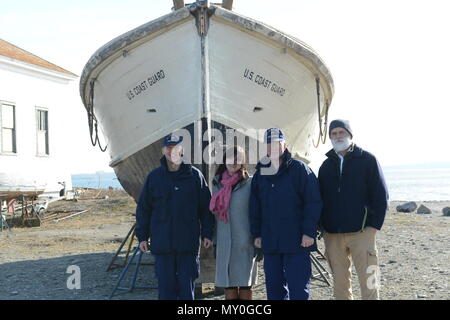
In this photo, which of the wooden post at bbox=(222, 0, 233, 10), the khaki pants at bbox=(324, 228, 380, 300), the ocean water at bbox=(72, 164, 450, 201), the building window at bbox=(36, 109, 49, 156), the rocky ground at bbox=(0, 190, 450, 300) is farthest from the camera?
the ocean water at bbox=(72, 164, 450, 201)

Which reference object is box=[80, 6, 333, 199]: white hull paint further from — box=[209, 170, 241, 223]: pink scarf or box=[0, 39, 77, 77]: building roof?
box=[0, 39, 77, 77]: building roof

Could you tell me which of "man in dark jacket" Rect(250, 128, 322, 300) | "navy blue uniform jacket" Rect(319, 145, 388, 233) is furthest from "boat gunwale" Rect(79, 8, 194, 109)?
"navy blue uniform jacket" Rect(319, 145, 388, 233)

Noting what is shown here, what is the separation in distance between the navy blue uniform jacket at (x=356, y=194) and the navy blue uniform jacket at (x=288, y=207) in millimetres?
192

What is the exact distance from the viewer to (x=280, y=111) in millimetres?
6113

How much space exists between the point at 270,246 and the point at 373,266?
32.3 inches

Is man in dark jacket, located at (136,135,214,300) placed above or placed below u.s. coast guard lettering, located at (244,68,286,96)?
below

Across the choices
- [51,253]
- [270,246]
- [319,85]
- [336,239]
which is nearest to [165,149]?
[270,246]

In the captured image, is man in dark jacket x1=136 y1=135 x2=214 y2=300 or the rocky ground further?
the rocky ground

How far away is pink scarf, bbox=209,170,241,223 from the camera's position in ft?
14.0

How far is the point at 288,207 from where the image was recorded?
4.07 metres

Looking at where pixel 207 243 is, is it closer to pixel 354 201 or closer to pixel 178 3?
pixel 354 201

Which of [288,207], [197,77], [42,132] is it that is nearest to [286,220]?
[288,207]
